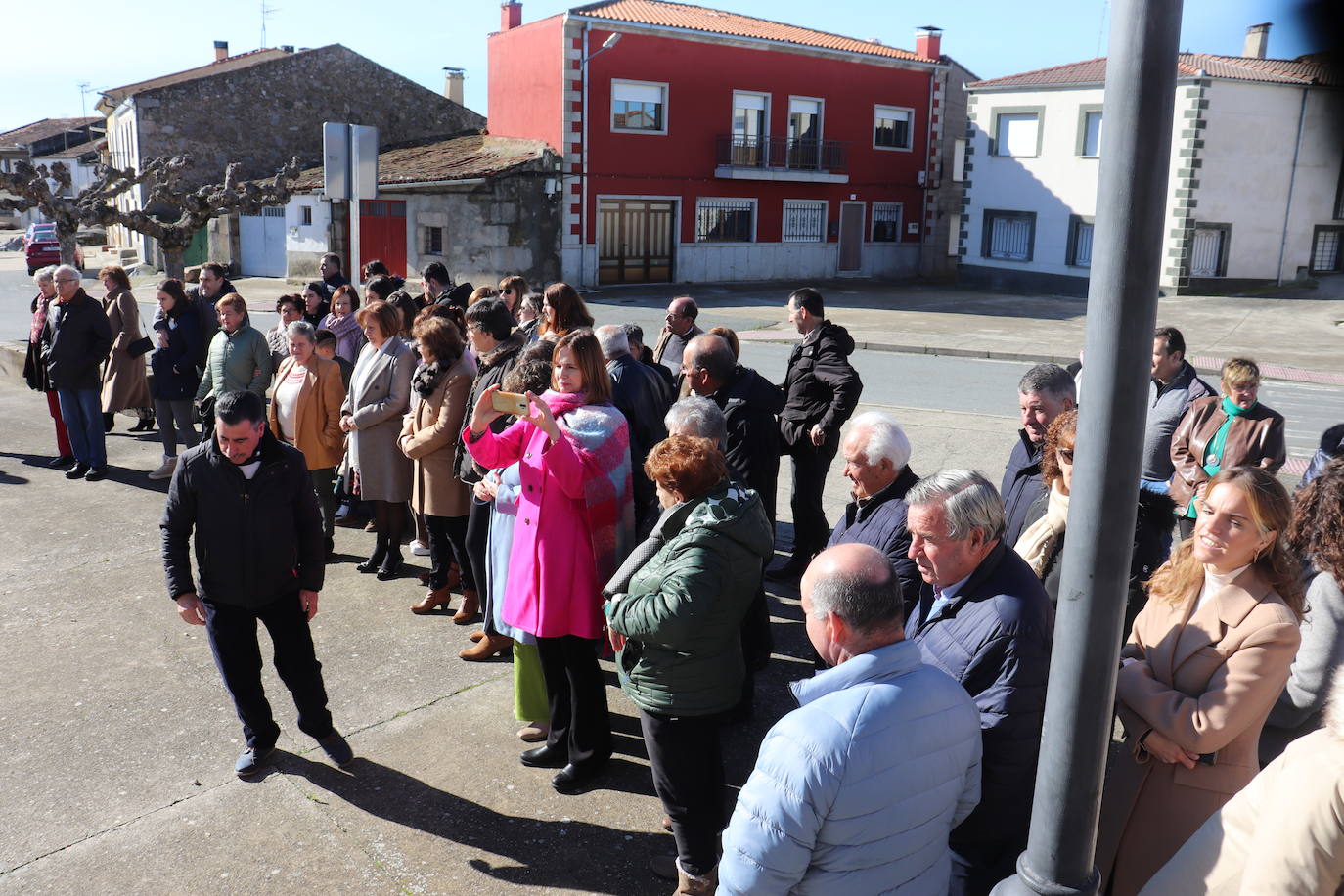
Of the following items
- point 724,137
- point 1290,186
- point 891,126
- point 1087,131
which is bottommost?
point 1290,186

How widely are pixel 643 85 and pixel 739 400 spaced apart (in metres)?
25.1

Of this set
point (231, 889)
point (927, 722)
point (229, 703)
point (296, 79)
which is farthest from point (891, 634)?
point (296, 79)

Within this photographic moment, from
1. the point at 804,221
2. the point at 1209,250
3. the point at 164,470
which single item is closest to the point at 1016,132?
the point at 1209,250

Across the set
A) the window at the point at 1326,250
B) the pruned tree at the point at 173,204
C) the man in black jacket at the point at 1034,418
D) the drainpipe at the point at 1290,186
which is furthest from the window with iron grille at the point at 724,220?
the man in black jacket at the point at 1034,418

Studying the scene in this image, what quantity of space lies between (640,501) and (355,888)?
227 cm

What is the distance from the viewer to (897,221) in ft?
118

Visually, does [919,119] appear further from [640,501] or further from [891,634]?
[891,634]

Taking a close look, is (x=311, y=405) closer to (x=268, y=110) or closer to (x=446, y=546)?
(x=446, y=546)

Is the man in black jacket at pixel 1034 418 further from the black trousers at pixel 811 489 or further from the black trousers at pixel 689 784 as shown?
the black trousers at pixel 811 489

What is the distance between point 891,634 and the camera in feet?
8.30

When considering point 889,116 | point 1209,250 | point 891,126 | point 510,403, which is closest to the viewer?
point 510,403

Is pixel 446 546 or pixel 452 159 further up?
pixel 452 159

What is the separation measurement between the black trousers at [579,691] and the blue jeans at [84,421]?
21.3ft

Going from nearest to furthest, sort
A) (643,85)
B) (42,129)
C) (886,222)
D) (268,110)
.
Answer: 1. (643,85)
2. (268,110)
3. (886,222)
4. (42,129)
